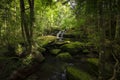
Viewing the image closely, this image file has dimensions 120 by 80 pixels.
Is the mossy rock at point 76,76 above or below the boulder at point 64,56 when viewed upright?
above

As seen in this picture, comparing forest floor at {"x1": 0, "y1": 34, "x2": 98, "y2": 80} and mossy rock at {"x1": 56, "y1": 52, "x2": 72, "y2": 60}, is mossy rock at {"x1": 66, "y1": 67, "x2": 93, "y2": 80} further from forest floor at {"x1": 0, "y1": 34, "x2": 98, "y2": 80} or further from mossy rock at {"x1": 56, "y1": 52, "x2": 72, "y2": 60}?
mossy rock at {"x1": 56, "y1": 52, "x2": 72, "y2": 60}

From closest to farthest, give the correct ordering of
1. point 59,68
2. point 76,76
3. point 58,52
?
1. point 76,76
2. point 59,68
3. point 58,52

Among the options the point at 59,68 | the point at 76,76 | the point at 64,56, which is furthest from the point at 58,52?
the point at 76,76

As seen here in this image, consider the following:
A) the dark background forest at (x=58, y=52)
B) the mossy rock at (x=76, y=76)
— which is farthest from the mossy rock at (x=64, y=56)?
the mossy rock at (x=76, y=76)

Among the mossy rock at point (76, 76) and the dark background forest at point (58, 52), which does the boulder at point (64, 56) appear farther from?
the mossy rock at point (76, 76)

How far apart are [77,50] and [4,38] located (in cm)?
664

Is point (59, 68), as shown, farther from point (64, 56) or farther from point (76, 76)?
point (76, 76)

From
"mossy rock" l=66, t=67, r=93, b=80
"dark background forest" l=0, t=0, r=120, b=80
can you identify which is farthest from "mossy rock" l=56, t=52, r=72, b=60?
"mossy rock" l=66, t=67, r=93, b=80

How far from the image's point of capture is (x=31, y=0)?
1120cm

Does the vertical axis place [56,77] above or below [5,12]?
below

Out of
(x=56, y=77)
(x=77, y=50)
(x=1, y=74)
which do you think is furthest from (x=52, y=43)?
(x=1, y=74)

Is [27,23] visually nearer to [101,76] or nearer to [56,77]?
[56,77]

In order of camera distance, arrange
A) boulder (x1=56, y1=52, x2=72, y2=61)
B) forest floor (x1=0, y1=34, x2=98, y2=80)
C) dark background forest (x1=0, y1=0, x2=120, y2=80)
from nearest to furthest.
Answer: dark background forest (x1=0, y1=0, x2=120, y2=80) → forest floor (x1=0, y1=34, x2=98, y2=80) → boulder (x1=56, y1=52, x2=72, y2=61)

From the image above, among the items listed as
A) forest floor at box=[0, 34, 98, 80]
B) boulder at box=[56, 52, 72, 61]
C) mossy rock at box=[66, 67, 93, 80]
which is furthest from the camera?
boulder at box=[56, 52, 72, 61]
